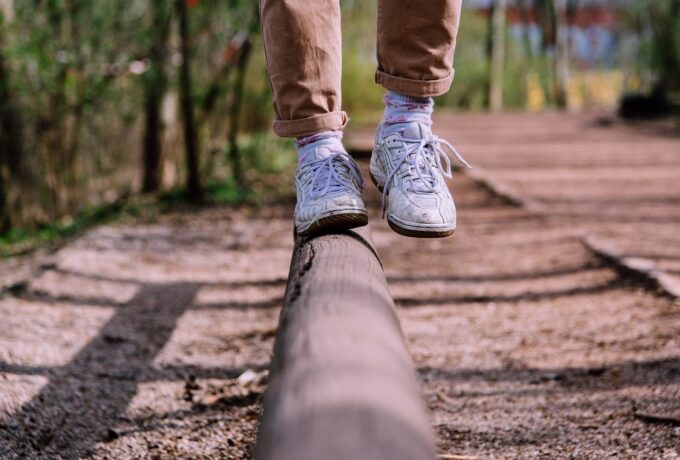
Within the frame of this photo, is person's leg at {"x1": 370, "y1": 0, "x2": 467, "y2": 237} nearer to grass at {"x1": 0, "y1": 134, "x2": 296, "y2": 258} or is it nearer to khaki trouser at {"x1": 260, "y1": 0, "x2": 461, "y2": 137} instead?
khaki trouser at {"x1": 260, "y1": 0, "x2": 461, "y2": 137}

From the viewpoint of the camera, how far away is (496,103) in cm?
1806

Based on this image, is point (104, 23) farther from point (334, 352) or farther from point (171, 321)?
point (334, 352)

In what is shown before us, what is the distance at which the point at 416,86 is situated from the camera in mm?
1758

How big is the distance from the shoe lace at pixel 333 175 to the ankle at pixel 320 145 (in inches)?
0.5

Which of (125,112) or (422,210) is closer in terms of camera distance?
(422,210)

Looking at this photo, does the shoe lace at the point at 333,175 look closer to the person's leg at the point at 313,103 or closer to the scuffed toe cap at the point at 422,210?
the person's leg at the point at 313,103

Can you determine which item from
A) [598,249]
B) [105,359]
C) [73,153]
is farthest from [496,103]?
[105,359]

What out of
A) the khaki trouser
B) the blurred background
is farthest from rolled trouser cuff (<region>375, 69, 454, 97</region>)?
the blurred background

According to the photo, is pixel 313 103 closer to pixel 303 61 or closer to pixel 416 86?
pixel 303 61

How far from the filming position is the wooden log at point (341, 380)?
79 cm

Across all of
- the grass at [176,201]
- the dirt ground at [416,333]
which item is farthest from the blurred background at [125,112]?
the dirt ground at [416,333]

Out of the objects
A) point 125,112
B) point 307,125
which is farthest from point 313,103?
point 125,112

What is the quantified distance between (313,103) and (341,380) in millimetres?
934

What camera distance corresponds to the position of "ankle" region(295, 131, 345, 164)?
1.76 metres
